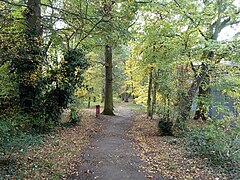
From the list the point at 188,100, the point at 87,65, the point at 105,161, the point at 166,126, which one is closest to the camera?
the point at 105,161

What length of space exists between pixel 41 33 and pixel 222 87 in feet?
22.0

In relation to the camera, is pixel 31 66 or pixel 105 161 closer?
pixel 105 161

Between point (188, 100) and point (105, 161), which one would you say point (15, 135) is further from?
point (188, 100)

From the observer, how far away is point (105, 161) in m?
5.77

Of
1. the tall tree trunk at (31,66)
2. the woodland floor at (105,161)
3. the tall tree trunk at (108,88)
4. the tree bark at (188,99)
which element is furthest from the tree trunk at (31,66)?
the tall tree trunk at (108,88)

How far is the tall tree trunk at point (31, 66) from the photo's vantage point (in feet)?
23.5

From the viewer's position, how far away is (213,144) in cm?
645

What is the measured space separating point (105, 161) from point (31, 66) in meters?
4.34

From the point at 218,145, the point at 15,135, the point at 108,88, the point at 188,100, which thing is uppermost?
the point at 108,88

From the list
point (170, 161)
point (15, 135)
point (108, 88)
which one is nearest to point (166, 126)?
point (170, 161)

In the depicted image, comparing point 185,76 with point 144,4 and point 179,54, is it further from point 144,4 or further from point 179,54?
point 144,4

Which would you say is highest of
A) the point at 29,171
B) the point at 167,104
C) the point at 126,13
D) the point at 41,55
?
the point at 126,13

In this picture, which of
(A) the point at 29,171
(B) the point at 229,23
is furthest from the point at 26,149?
(B) the point at 229,23

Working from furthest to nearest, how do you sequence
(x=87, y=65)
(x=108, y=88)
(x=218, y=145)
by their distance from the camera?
(x=108, y=88)
(x=87, y=65)
(x=218, y=145)
